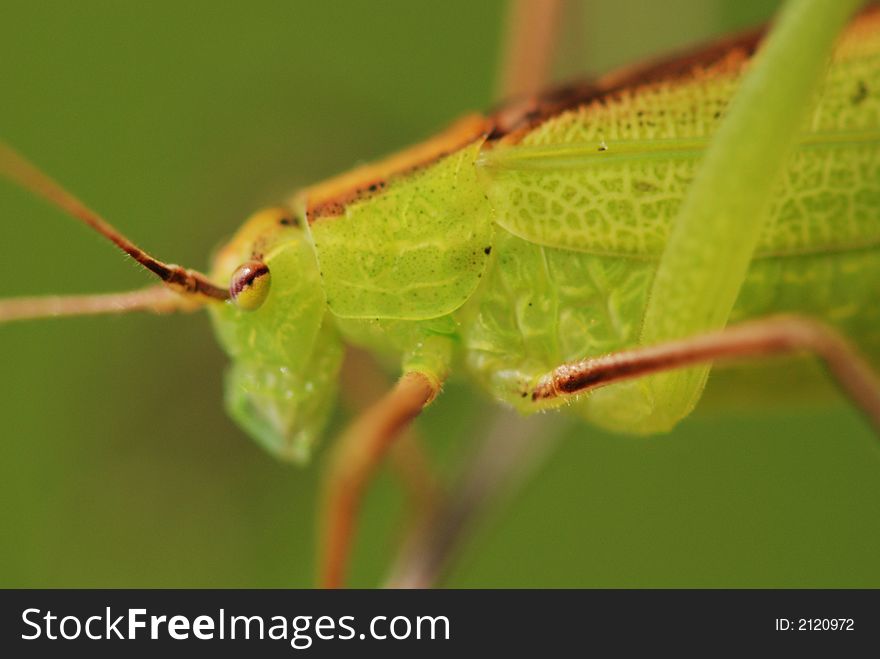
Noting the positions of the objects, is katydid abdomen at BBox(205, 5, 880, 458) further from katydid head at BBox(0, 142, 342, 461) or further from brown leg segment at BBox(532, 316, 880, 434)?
brown leg segment at BBox(532, 316, 880, 434)

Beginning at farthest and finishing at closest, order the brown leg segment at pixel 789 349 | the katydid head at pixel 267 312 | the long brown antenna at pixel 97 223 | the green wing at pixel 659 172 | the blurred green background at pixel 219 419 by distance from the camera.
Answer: the blurred green background at pixel 219 419 < the katydid head at pixel 267 312 < the green wing at pixel 659 172 < the long brown antenna at pixel 97 223 < the brown leg segment at pixel 789 349

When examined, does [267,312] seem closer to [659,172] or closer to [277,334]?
[277,334]

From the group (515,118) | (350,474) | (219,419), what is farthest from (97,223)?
(219,419)

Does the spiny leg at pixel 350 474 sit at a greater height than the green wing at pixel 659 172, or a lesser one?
lesser

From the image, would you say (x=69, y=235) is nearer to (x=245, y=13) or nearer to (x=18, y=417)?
(x=18, y=417)

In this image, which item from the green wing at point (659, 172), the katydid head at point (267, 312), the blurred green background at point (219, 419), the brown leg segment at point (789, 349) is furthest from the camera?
the blurred green background at point (219, 419)

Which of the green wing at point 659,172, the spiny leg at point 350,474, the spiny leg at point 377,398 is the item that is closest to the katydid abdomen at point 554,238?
the green wing at point 659,172

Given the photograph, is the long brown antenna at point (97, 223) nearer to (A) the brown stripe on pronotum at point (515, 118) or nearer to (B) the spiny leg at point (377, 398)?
(A) the brown stripe on pronotum at point (515, 118)
